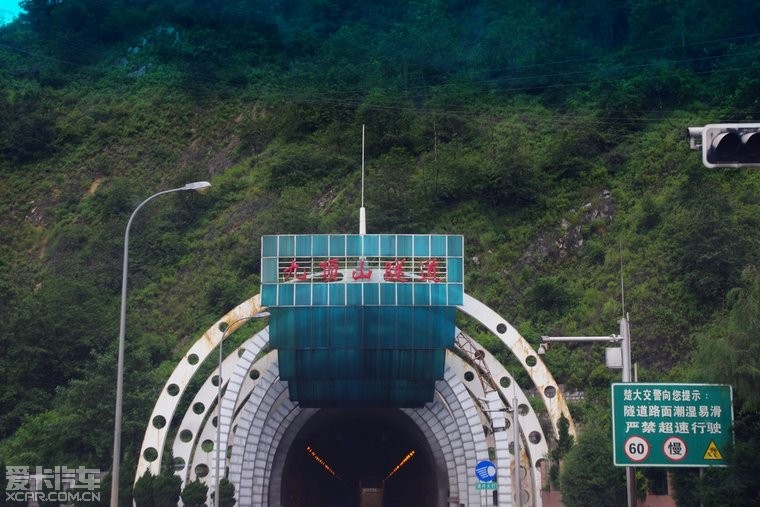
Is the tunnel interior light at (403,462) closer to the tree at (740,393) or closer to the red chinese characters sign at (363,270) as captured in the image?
the red chinese characters sign at (363,270)

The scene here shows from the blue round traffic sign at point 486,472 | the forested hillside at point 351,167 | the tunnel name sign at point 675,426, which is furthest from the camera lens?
the forested hillside at point 351,167

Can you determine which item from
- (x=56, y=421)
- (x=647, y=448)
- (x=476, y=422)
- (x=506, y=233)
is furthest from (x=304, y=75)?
(x=647, y=448)

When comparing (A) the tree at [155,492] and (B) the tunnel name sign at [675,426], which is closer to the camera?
(B) the tunnel name sign at [675,426]

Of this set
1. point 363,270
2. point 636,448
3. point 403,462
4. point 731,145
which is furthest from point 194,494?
point 731,145

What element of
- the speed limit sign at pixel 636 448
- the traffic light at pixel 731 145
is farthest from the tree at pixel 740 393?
the traffic light at pixel 731 145

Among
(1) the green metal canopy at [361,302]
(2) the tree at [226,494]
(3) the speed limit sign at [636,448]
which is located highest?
(1) the green metal canopy at [361,302]

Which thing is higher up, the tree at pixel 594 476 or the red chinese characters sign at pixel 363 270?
the red chinese characters sign at pixel 363 270

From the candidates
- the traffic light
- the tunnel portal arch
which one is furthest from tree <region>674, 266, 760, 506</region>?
the traffic light

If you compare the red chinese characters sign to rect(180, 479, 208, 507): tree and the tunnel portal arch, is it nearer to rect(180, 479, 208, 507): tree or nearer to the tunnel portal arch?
the tunnel portal arch

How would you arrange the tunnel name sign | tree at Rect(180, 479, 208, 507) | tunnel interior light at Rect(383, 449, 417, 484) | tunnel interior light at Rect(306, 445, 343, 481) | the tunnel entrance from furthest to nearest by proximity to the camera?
tunnel interior light at Rect(383, 449, 417, 484)
tunnel interior light at Rect(306, 445, 343, 481)
the tunnel entrance
tree at Rect(180, 479, 208, 507)
the tunnel name sign
